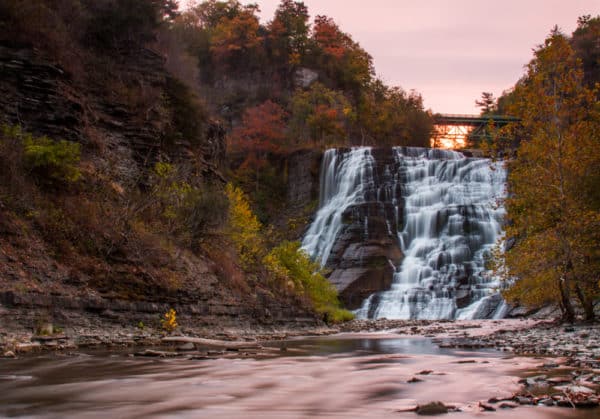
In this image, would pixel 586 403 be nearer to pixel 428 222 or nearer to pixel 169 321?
pixel 169 321

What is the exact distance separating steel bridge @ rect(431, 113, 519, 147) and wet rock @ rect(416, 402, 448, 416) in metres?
73.4

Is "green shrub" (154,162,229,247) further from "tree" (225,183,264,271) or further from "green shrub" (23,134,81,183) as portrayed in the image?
"green shrub" (23,134,81,183)

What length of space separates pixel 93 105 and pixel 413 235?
28.9 meters

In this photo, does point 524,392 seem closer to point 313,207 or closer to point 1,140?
point 1,140

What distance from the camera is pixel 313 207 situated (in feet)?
183

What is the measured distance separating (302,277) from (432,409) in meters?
25.9

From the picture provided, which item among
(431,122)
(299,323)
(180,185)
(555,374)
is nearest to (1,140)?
(180,185)

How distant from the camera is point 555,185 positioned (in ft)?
65.1

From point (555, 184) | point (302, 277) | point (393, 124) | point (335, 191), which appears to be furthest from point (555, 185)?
point (393, 124)

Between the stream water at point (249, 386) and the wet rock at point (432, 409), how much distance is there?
6.3 inches

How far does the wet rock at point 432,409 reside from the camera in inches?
252

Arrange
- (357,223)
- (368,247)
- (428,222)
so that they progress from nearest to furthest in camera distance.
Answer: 1. (368,247)
2. (428,222)
3. (357,223)

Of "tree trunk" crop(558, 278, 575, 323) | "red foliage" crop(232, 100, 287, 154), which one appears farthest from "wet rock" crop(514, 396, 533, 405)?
"red foliage" crop(232, 100, 287, 154)

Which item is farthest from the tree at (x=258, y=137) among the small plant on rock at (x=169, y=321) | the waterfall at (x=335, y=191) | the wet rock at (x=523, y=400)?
the wet rock at (x=523, y=400)
